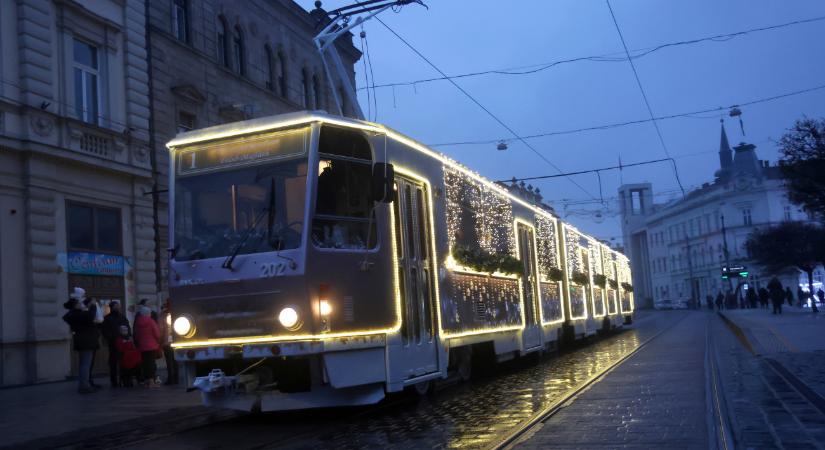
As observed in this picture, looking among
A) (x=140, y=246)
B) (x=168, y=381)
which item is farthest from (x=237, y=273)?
(x=140, y=246)

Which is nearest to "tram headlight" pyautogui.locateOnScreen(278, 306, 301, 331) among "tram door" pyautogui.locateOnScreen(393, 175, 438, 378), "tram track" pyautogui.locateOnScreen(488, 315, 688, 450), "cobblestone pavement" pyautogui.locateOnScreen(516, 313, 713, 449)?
"tram door" pyautogui.locateOnScreen(393, 175, 438, 378)

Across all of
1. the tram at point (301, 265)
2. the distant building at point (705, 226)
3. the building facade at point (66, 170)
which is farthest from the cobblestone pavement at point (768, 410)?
the distant building at point (705, 226)

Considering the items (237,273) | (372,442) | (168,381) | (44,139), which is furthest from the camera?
(44,139)

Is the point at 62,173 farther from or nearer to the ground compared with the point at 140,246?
farther from the ground

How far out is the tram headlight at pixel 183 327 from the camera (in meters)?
8.99

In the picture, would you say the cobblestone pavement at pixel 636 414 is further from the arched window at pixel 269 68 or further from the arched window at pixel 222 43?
the arched window at pixel 269 68

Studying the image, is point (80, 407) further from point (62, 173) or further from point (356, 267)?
point (62, 173)

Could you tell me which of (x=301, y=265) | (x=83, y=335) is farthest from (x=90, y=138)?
(x=301, y=265)

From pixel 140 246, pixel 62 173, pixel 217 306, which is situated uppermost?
pixel 62 173

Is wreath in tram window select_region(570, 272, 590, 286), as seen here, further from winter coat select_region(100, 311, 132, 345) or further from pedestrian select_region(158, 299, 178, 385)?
winter coat select_region(100, 311, 132, 345)

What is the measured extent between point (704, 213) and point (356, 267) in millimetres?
91593

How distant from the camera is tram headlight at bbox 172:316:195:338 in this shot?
29.5ft

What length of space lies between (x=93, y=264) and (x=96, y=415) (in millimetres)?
8502

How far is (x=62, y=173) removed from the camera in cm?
1748
